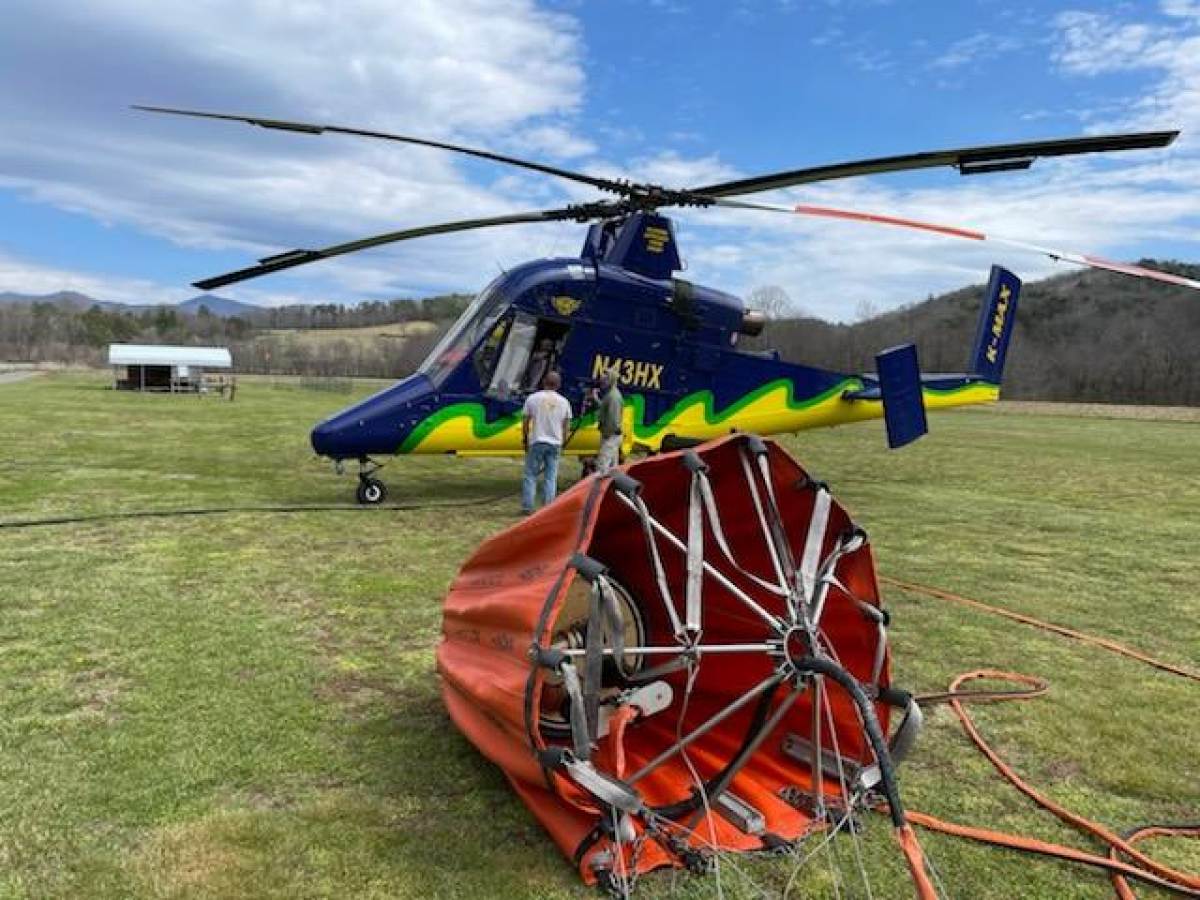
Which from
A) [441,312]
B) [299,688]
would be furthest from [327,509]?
[441,312]

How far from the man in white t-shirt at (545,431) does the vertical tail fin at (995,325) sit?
744cm

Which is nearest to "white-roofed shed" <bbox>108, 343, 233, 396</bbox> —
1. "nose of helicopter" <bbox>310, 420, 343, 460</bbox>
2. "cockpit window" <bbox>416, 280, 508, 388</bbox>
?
"cockpit window" <bbox>416, 280, 508, 388</bbox>

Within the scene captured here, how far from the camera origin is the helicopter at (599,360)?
9344 mm

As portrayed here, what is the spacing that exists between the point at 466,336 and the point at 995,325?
8647mm

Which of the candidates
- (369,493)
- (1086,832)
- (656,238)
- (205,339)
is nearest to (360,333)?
(205,339)

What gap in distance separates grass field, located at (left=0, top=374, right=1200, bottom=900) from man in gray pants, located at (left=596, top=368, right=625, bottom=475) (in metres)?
1.50

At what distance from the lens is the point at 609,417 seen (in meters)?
9.80

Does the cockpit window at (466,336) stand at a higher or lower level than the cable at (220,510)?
higher

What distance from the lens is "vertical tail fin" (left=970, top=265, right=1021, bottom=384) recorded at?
42.2ft

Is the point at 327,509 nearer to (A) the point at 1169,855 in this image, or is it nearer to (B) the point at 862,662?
(B) the point at 862,662

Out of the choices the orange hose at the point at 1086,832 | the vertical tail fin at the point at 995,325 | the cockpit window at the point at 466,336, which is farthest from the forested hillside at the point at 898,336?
the orange hose at the point at 1086,832

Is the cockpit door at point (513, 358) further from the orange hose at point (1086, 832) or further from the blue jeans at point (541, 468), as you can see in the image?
the orange hose at point (1086, 832)

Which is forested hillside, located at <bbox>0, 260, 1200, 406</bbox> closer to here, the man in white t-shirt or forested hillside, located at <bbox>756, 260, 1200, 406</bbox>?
forested hillside, located at <bbox>756, 260, 1200, 406</bbox>

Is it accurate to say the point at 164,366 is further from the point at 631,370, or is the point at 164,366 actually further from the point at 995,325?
the point at 995,325
